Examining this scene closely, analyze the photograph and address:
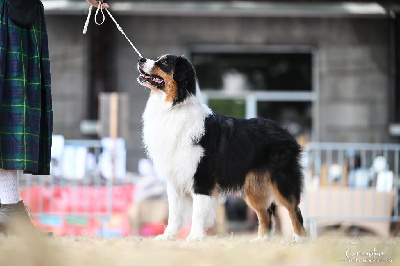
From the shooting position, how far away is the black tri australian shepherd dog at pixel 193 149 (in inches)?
211

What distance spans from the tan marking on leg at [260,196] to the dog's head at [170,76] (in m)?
0.96

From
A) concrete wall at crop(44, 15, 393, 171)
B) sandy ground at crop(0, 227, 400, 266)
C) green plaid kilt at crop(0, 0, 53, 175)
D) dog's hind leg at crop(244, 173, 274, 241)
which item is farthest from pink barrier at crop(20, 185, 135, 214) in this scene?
sandy ground at crop(0, 227, 400, 266)

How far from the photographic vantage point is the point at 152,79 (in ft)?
18.0

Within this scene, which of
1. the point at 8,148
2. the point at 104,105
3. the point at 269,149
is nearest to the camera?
the point at 8,148

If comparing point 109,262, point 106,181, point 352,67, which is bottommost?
point 106,181

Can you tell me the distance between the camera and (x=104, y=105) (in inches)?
454

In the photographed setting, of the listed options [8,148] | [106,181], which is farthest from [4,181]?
[106,181]

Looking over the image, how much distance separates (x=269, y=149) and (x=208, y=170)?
0.75 metres

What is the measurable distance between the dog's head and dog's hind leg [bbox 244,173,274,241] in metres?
0.96

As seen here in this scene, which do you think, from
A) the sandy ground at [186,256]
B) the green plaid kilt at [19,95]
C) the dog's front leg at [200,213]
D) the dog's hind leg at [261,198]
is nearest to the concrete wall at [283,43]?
the dog's hind leg at [261,198]

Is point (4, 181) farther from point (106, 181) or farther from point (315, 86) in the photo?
point (315, 86)

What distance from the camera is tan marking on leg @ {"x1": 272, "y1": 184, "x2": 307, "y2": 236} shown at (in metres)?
5.85

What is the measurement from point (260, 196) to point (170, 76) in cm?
140

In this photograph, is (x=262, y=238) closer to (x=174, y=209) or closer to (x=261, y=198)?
(x=261, y=198)
